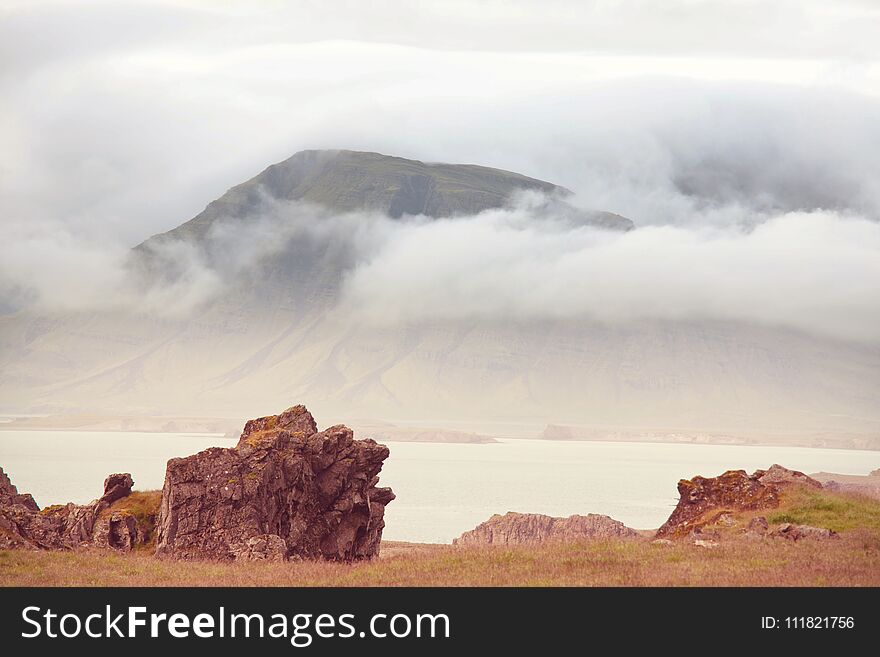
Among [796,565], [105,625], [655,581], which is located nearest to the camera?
[105,625]

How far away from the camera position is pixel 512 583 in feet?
74.8

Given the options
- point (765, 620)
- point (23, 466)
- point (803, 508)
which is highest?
point (23, 466)

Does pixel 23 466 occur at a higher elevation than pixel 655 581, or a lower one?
higher

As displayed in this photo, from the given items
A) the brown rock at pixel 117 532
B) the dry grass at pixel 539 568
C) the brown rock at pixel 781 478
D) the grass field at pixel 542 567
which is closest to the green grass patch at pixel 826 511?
the brown rock at pixel 781 478

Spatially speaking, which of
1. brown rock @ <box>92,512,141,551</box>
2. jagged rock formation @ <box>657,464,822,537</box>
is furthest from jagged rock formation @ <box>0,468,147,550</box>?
jagged rock formation @ <box>657,464,822,537</box>

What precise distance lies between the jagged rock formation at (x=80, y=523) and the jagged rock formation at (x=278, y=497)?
5.96 feet

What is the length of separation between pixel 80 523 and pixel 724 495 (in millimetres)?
20693

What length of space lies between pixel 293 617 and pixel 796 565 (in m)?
11.3

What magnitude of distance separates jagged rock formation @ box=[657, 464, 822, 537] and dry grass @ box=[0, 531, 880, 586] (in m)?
5.99

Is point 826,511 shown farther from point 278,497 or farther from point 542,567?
point 278,497

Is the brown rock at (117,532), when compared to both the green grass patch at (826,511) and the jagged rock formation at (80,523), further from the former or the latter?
the green grass patch at (826,511)

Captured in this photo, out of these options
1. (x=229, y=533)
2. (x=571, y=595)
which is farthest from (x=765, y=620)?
(x=229, y=533)

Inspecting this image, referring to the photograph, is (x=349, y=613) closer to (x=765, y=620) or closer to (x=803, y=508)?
(x=765, y=620)

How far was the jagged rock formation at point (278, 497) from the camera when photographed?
33094 mm
